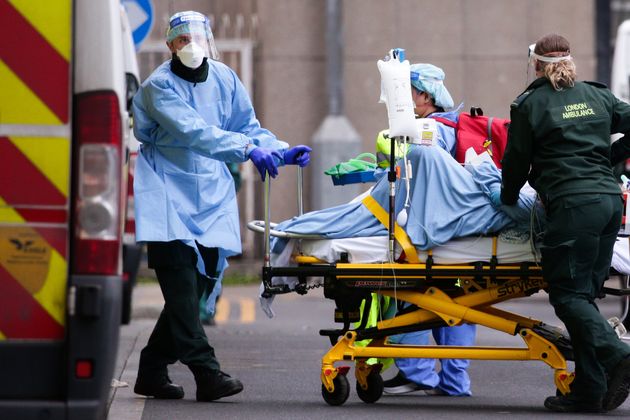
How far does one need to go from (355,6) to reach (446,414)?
1216 centimetres

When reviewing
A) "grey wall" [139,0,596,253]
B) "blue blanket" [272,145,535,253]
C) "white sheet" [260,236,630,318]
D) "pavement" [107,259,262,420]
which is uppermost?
"grey wall" [139,0,596,253]

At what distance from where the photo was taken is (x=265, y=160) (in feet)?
23.9

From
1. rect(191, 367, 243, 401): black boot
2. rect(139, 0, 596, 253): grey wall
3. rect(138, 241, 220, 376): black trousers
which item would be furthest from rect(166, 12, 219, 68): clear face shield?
rect(139, 0, 596, 253): grey wall

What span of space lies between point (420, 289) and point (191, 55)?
61.4 inches

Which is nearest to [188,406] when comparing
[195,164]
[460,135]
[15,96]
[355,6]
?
[195,164]

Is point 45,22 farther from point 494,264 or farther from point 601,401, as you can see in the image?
point 601,401

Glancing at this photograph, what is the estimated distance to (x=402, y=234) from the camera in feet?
24.2

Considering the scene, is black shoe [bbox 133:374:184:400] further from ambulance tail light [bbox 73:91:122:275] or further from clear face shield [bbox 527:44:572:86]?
ambulance tail light [bbox 73:91:122:275]

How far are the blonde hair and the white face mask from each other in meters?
1.60

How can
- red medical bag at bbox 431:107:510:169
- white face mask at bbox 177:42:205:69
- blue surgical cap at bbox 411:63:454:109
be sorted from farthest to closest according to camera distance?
blue surgical cap at bbox 411:63:454:109, red medical bag at bbox 431:107:510:169, white face mask at bbox 177:42:205:69

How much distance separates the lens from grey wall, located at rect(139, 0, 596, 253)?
1891 centimetres

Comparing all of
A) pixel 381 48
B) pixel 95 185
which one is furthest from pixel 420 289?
pixel 381 48

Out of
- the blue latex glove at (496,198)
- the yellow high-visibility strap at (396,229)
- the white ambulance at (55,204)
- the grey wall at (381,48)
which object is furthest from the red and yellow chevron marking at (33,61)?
the grey wall at (381,48)

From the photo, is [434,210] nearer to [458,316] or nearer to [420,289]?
[420,289]
